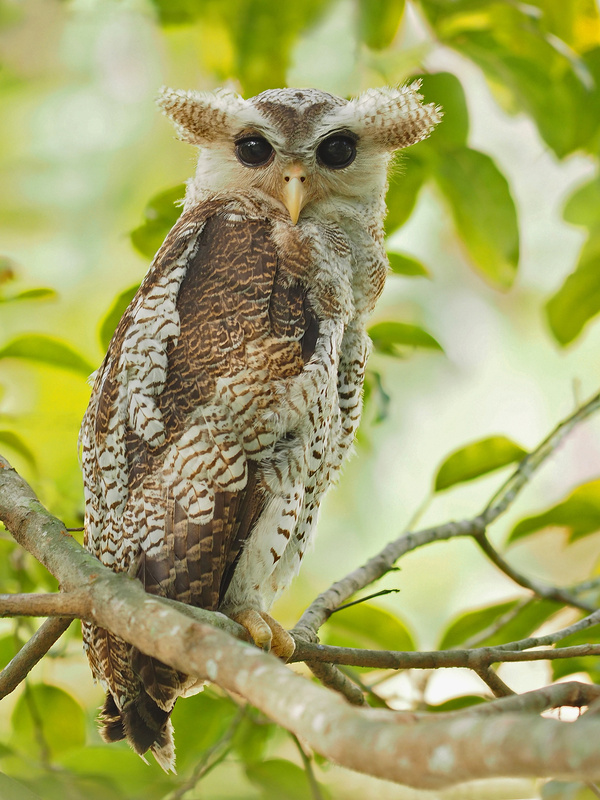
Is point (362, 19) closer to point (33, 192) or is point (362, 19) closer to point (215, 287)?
point (215, 287)

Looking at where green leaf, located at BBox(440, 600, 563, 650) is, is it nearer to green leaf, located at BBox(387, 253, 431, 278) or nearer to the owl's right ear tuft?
green leaf, located at BBox(387, 253, 431, 278)

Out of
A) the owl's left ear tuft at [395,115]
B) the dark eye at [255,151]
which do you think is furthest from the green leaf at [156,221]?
the owl's left ear tuft at [395,115]

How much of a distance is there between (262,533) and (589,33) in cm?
127

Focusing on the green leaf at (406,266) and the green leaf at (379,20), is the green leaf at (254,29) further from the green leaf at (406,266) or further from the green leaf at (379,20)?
the green leaf at (406,266)

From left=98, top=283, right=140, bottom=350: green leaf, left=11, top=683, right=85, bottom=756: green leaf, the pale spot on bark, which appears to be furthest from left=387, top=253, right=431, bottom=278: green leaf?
the pale spot on bark

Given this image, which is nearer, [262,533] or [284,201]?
[262,533]

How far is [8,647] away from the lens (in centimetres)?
141

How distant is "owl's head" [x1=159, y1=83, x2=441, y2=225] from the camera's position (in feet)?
4.10

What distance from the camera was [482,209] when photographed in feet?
4.70

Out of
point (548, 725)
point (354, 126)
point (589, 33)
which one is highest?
point (589, 33)

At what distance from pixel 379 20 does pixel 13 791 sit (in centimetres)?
134

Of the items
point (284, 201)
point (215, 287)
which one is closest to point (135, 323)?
point (215, 287)

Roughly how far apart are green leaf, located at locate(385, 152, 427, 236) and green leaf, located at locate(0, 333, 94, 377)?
62 cm

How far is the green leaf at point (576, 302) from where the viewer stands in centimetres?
147
